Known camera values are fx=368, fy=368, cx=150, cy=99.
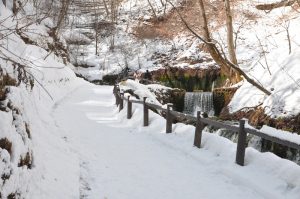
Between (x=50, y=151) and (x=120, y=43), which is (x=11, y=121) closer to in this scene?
(x=50, y=151)

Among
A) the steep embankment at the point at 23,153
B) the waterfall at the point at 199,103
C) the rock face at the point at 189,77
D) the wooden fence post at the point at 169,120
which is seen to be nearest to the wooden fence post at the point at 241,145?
the steep embankment at the point at 23,153

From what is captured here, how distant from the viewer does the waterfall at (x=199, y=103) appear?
71.8 ft

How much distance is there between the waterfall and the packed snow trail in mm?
10978

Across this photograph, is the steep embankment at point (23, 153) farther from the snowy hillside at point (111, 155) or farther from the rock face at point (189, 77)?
the rock face at point (189, 77)

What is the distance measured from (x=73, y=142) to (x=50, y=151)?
8.00 ft

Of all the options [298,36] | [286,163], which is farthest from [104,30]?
[286,163]

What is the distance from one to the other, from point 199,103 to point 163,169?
1528 cm

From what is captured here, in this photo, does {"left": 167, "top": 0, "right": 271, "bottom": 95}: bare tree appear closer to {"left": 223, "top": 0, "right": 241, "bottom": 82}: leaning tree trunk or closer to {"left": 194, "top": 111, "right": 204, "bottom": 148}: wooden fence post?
{"left": 223, "top": 0, "right": 241, "bottom": 82}: leaning tree trunk

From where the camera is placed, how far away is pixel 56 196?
5.01 metres

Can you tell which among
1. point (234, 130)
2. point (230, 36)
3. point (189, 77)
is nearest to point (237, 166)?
point (234, 130)

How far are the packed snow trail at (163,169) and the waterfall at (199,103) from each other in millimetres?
10978

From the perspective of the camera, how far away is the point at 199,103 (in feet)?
74.1

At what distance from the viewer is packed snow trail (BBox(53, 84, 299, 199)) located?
20.2 feet

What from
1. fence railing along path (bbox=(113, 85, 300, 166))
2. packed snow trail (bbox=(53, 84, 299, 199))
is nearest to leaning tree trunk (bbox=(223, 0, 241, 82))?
fence railing along path (bbox=(113, 85, 300, 166))
